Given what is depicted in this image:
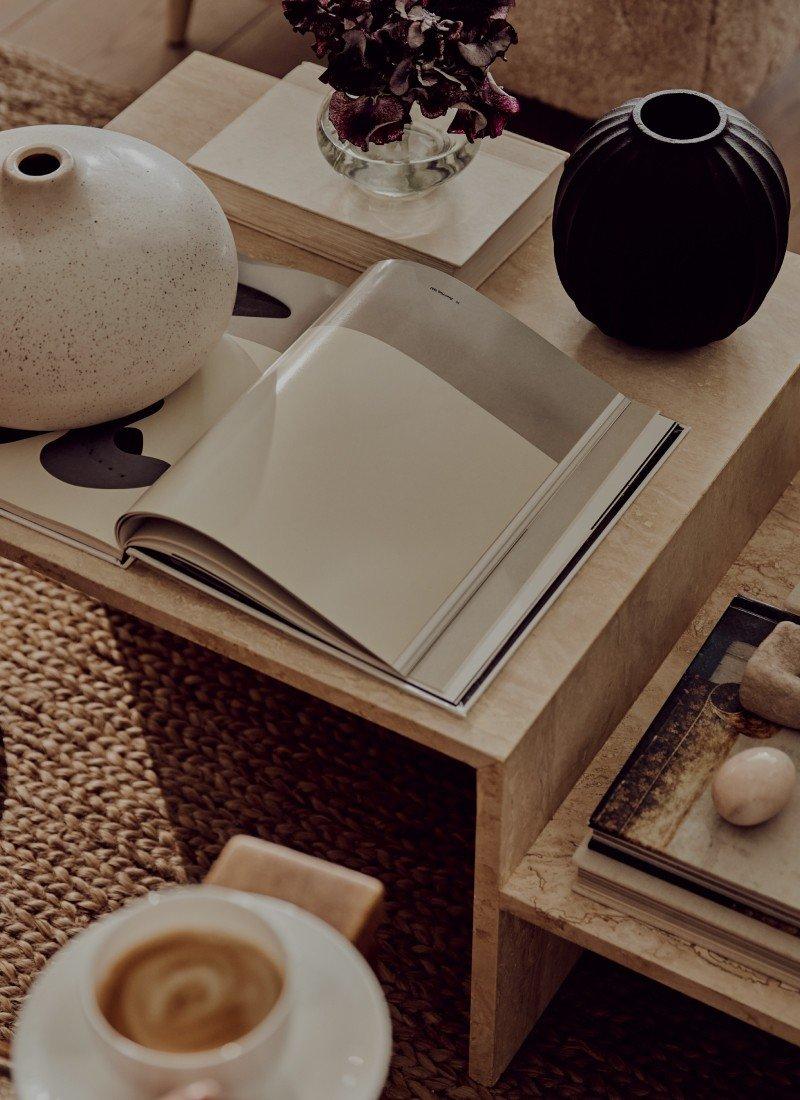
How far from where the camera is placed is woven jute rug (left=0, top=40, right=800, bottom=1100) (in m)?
1.00

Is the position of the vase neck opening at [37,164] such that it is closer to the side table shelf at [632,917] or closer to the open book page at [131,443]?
the open book page at [131,443]

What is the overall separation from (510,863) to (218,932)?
0.47 metres

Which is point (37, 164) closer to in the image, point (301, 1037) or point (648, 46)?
point (301, 1037)

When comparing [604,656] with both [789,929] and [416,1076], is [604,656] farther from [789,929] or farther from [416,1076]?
[416,1076]

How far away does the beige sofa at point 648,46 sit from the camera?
1809mm

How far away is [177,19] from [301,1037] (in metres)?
2.06

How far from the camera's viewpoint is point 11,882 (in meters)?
1.11

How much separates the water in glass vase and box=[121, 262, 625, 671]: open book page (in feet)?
0.53

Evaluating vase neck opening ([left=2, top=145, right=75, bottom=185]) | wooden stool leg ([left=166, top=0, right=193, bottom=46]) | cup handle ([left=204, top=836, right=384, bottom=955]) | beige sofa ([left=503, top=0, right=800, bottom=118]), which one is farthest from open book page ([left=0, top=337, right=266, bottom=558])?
wooden stool leg ([left=166, top=0, right=193, bottom=46])

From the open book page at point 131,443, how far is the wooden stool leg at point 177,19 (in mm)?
1325

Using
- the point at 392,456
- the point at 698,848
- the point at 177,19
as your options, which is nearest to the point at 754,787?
the point at 698,848

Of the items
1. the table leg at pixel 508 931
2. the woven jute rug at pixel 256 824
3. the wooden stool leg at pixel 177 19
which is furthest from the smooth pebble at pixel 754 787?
the wooden stool leg at pixel 177 19

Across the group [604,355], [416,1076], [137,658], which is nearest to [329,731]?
[137,658]

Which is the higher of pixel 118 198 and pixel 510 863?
pixel 118 198
